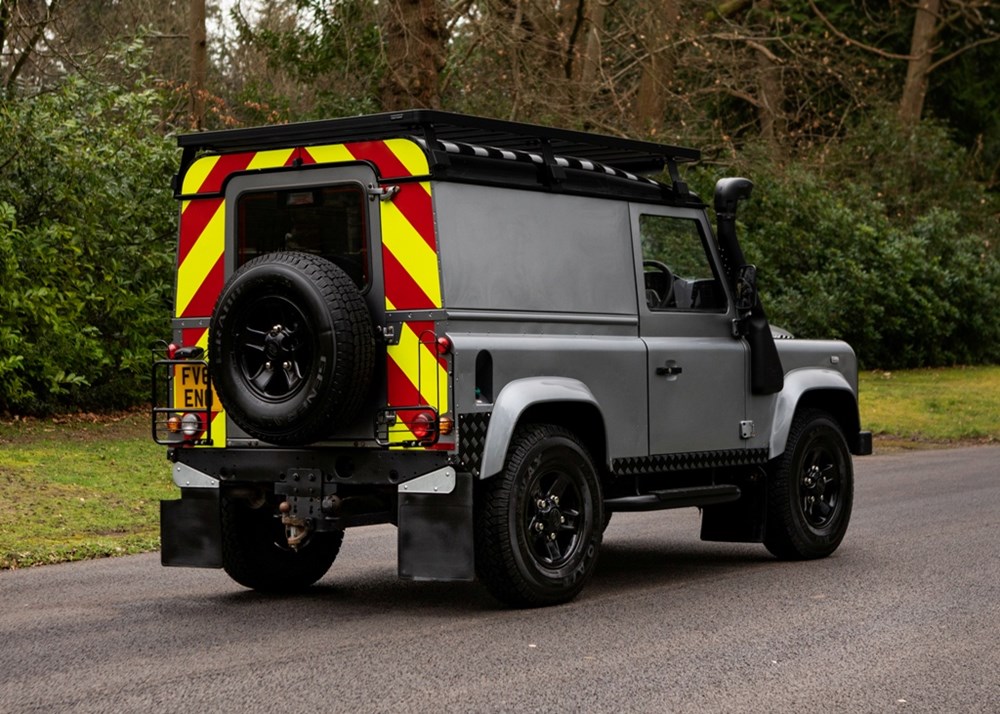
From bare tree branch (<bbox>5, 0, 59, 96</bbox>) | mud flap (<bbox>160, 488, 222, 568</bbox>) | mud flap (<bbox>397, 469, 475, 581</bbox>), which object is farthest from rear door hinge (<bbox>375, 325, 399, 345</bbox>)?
bare tree branch (<bbox>5, 0, 59, 96</bbox>)

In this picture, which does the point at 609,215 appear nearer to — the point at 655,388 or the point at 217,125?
the point at 655,388

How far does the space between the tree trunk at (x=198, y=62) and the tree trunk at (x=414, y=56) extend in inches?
189

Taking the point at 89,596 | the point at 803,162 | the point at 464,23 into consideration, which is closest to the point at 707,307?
the point at 89,596

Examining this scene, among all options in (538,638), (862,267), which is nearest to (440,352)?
(538,638)

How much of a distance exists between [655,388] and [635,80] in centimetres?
1759

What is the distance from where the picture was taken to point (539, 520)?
314 inches

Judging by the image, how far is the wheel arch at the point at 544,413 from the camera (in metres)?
7.61

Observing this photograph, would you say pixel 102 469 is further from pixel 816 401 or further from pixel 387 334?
pixel 387 334

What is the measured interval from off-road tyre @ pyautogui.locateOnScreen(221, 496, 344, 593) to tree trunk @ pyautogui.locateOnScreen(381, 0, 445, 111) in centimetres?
1059

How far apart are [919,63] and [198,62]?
60.9 feet

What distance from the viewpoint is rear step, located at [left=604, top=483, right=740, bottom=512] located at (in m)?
8.64

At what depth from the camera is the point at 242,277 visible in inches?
304

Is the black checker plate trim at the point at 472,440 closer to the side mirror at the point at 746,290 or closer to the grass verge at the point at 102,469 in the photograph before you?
the side mirror at the point at 746,290

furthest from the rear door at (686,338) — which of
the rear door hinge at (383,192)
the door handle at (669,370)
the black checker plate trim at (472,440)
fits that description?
the rear door hinge at (383,192)
